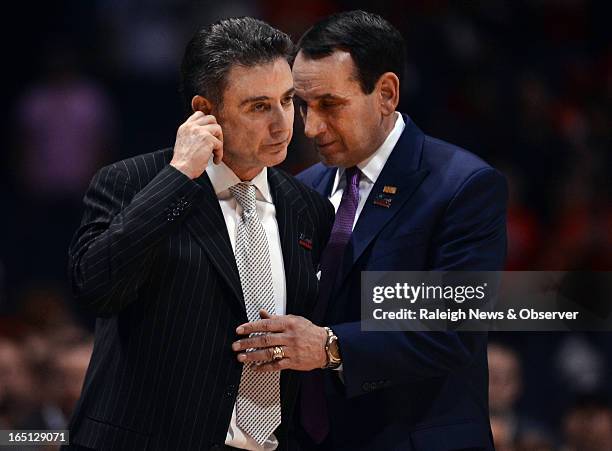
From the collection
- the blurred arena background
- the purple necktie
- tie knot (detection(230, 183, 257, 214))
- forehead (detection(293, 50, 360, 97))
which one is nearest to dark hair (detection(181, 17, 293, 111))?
tie knot (detection(230, 183, 257, 214))

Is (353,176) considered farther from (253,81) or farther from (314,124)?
(253,81)

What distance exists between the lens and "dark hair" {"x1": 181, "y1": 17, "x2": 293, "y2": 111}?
2.59 meters

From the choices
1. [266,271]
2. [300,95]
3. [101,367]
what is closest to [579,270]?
[300,95]

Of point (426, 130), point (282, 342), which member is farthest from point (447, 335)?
point (426, 130)

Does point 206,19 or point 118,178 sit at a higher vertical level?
point 206,19

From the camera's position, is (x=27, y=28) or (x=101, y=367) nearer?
(x=101, y=367)

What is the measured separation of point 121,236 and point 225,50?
0.53 meters

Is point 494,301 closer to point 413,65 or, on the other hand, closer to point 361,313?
point 361,313

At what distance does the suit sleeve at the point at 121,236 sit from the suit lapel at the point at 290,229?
0.34m

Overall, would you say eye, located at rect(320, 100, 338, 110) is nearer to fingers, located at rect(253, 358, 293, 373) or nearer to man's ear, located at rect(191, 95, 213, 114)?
man's ear, located at rect(191, 95, 213, 114)

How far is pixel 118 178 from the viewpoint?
2.54 metres

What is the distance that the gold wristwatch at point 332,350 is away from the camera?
9.05 feet

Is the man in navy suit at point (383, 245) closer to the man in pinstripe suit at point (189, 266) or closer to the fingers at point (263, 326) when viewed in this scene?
the fingers at point (263, 326)

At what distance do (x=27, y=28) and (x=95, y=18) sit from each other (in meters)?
0.32
